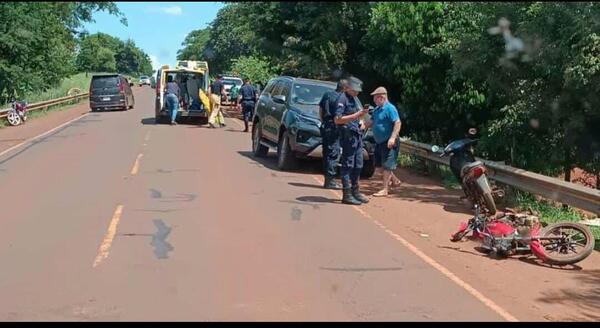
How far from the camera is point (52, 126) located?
982 inches

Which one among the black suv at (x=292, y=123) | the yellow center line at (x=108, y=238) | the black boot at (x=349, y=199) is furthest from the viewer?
the black suv at (x=292, y=123)

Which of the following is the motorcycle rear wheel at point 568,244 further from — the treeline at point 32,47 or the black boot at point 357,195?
the treeline at point 32,47

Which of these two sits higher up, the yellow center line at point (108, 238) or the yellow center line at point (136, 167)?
the yellow center line at point (136, 167)

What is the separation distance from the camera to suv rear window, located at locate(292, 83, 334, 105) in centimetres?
1380

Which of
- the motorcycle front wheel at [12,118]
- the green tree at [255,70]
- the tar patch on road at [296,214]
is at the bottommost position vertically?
the motorcycle front wheel at [12,118]

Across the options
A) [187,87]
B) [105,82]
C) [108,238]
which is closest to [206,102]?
[187,87]

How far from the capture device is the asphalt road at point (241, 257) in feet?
18.0

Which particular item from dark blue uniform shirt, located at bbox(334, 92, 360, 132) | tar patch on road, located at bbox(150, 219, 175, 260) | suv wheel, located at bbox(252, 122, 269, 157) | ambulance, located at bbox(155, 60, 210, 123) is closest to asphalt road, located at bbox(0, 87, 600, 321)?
tar patch on road, located at bbox(150, 219, 175, 260)

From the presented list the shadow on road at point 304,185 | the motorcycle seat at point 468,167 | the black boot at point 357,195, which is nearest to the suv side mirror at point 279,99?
the shadow on road at point 304,185

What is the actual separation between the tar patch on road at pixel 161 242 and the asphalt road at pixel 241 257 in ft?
0.04

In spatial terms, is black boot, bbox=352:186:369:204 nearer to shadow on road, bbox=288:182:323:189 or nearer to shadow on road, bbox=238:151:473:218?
shadow on road, bbox=238:151:473:218

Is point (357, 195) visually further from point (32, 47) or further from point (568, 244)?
point (32, 47)

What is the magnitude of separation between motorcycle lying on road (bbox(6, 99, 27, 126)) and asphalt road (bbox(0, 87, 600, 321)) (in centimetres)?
1430
